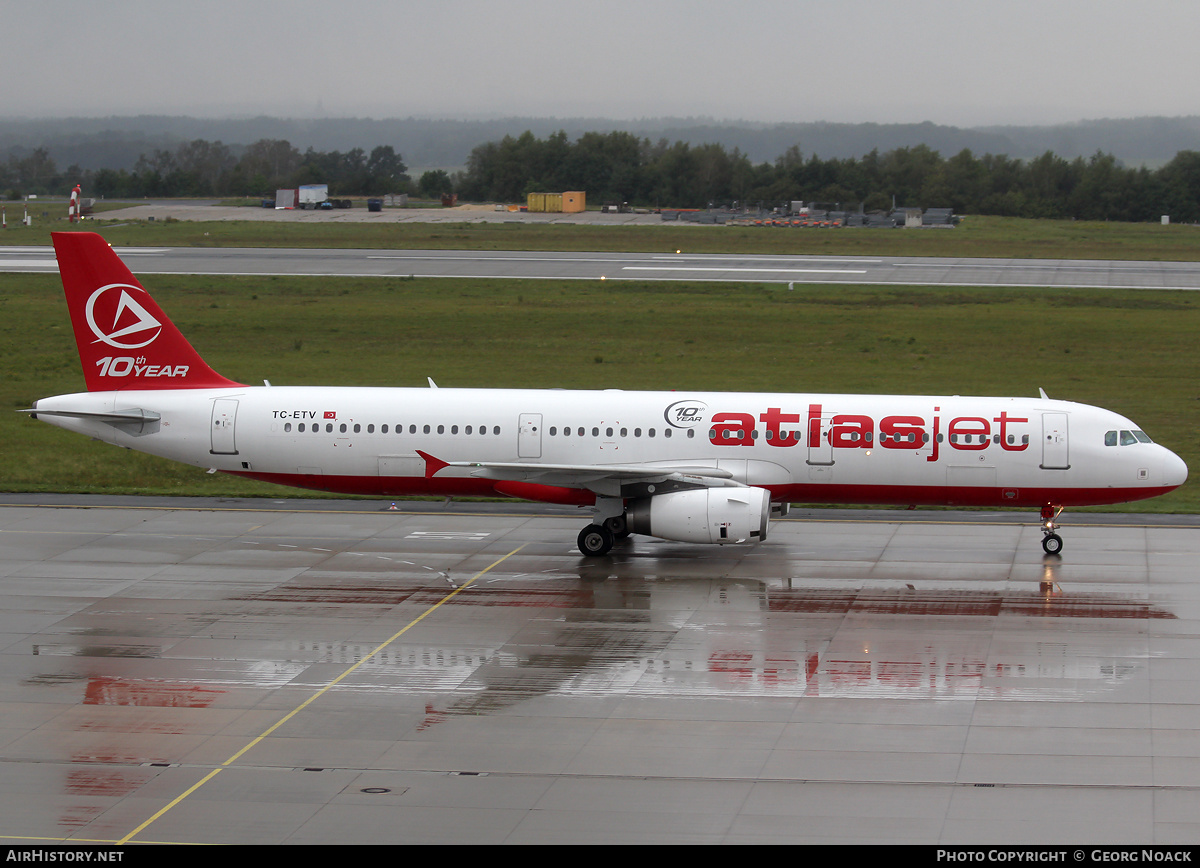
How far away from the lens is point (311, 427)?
32.7m

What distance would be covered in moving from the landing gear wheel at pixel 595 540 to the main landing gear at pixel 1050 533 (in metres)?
11.2

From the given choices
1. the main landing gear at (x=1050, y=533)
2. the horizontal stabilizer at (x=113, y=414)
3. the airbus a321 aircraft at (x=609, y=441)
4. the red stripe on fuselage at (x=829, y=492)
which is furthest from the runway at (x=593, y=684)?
the horizontal stabilizer at (x=113, y=414)

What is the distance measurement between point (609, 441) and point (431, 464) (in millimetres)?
4625

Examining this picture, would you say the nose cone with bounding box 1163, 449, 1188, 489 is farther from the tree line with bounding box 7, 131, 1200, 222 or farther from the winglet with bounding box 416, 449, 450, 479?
the tree line with bounding box 7, 131, 1200, 222

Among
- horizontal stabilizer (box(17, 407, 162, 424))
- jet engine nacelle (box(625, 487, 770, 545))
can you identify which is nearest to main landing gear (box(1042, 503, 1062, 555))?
jet engine nacelle (box(625, 487, 770, 545))

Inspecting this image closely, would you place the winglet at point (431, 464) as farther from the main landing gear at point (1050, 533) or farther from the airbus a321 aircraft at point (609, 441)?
the main landing gear at point (1050, 533)

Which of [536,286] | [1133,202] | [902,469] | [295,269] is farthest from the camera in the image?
[1133,202]

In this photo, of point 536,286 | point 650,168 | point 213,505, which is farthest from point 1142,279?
point 650,168

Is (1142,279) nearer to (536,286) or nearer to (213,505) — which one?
(536,286)

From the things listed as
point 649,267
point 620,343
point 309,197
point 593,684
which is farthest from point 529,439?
point 309,197

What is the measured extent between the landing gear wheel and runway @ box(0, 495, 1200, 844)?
2.16ft

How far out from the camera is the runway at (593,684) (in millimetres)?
17781

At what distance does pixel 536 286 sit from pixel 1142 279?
1649 inches

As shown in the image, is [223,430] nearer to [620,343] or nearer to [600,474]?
[600,474]
